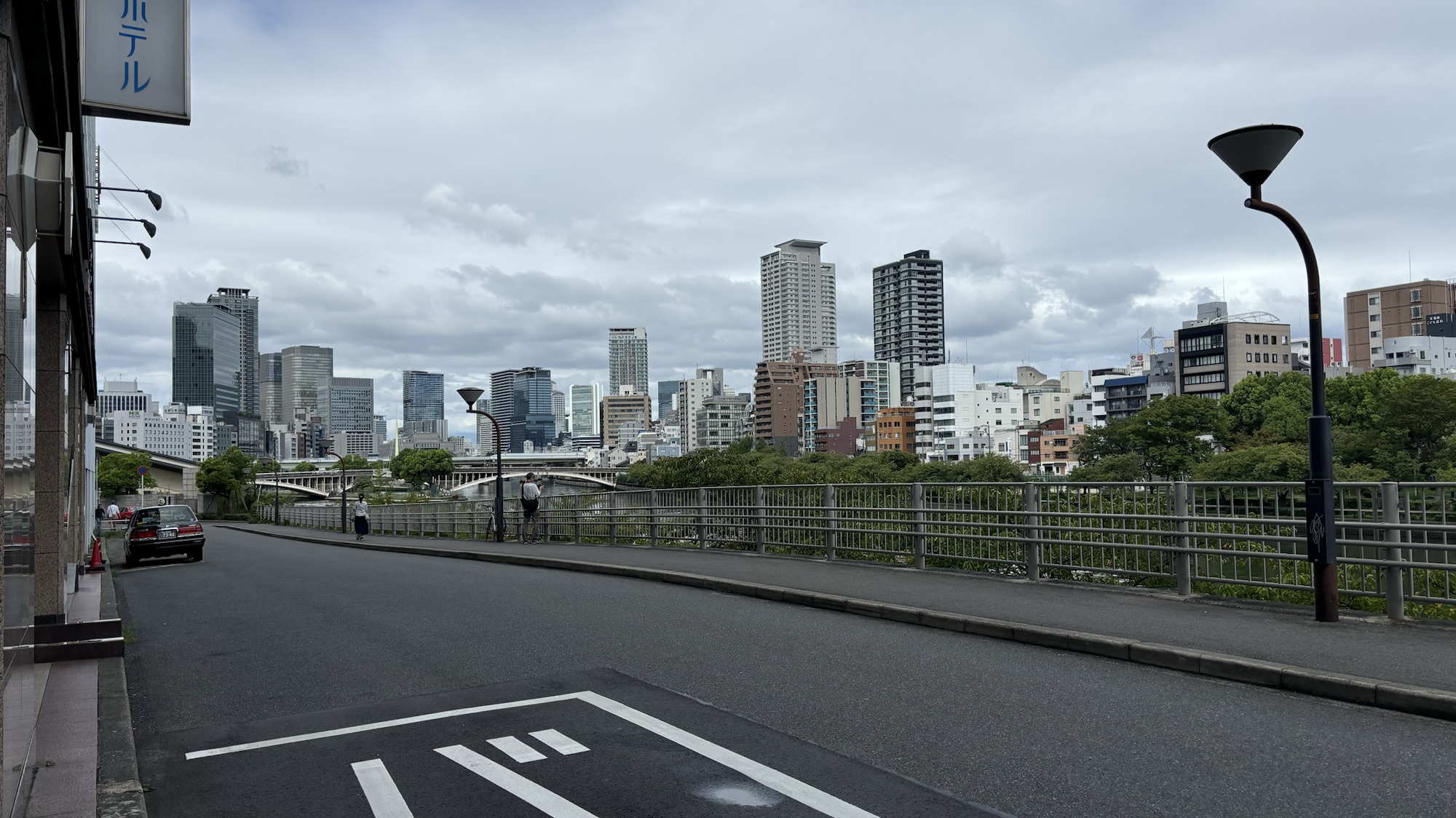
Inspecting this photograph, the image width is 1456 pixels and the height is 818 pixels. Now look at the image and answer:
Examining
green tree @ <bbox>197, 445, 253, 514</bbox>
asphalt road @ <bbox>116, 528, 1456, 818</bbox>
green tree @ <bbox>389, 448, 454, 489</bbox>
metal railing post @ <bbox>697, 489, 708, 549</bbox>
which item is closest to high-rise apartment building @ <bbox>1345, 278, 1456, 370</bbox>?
green tree @ <bbox>389, 448, 454, 489</bbox>

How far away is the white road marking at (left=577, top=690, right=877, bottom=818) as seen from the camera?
466 centimetres

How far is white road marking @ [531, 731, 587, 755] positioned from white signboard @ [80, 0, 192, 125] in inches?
297

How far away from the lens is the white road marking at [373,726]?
606 centimetres

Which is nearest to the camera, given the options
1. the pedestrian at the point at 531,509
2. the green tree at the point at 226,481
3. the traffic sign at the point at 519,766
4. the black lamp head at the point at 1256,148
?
the traffic sign at the point at 519,766

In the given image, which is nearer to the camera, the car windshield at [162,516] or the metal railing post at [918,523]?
the metal railing post at [918,523]

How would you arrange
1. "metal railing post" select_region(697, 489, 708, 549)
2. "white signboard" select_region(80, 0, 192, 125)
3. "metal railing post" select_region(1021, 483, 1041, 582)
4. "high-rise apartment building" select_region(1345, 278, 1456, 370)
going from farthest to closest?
1. "high-rise apartment building" select_region(1345, 278, 1456, 370)
2. "metal railing post" select_region(697, 489, 708, 549)
3. "metal railing post" select_region(1021, 483, 1041, 582)
4. "white signboard" select_region(80, 0, 192, 125)

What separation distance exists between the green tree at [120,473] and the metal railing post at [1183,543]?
11218 centimetres

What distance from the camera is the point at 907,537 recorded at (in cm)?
1464

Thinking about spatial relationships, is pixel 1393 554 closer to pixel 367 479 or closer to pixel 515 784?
pixel 515 784

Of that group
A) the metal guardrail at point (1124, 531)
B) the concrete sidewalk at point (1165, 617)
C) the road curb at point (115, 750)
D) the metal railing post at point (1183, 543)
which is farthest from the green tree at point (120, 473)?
the metal railing post at point (1183, 543)

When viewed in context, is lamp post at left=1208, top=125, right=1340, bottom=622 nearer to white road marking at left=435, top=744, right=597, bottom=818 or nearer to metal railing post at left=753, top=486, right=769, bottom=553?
white road marking at left=435, top=744, right=597, bottom=818

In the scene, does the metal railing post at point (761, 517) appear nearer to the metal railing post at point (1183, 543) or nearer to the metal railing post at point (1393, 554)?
the metal railing post at point (1183, 543)

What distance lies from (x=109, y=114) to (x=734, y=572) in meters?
9.38

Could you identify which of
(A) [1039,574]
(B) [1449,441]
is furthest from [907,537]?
(B) [1449,441]
